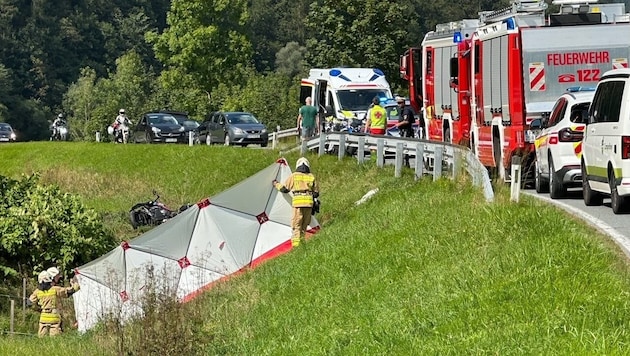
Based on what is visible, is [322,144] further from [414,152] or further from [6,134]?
[6,134]

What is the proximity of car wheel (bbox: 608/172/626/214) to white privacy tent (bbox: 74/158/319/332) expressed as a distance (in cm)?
1101

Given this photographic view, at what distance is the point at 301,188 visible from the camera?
23.3 m

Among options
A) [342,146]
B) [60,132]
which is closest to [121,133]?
[60,132]

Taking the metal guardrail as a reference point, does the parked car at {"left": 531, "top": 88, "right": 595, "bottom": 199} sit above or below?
above

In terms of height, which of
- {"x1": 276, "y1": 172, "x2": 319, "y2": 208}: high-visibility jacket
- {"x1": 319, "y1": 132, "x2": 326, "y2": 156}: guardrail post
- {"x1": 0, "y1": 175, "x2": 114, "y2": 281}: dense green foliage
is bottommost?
{"x1": 0, "y1": 175, "x2": 114, "y2": 281}: dense green foliage

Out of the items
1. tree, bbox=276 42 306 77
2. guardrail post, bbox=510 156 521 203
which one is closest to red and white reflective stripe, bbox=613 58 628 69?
guardrail post, bbox=510 156 521 203

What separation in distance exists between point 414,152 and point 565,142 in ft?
24.2

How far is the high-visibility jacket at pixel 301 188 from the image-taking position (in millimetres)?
23250

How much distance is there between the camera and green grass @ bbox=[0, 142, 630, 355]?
1041 centimetres

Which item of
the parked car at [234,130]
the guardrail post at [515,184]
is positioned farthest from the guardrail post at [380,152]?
the parked car at [234,130]

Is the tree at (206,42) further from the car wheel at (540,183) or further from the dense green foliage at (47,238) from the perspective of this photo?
the car wheel at (540,183)

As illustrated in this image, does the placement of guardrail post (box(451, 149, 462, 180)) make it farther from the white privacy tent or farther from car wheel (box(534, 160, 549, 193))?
the white privacy tent

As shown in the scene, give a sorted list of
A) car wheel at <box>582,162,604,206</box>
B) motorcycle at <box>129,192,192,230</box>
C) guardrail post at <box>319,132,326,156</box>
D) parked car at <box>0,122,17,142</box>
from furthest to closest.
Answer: parked car at <box>0,122,17,142</box> < motorcycle at <box>129,192,192,230</box> < guardrail post at <box>319,132,326,156</box> < car wheel at <box>582,162,604,206</box>

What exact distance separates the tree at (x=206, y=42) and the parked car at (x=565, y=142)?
59723 mm
